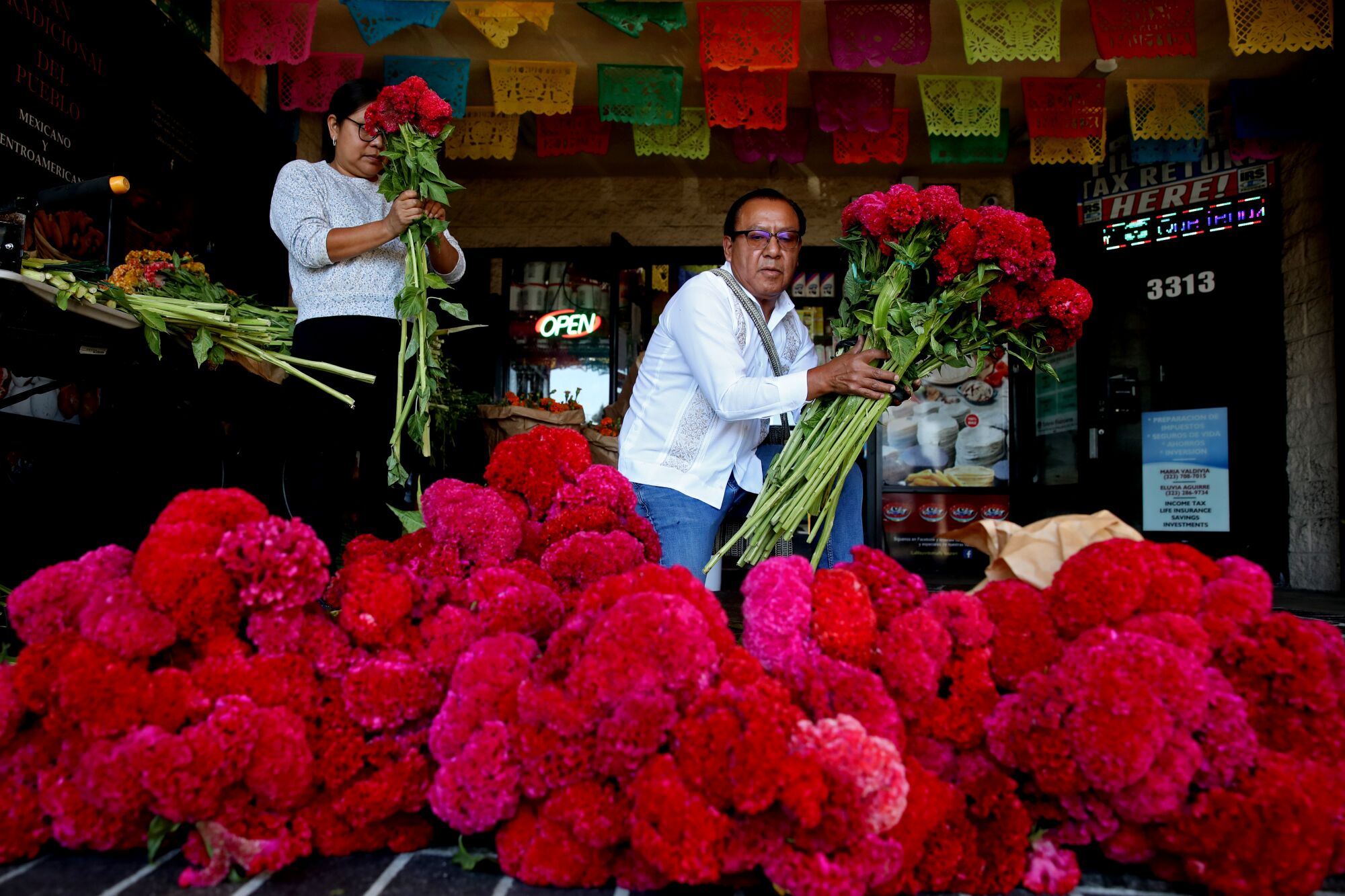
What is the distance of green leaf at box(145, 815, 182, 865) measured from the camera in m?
1.02

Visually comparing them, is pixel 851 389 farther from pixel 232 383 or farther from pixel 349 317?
pixel 232 383

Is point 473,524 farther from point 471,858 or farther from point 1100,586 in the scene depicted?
point 1100,586

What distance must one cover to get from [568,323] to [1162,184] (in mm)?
4559

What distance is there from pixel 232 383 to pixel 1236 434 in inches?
232

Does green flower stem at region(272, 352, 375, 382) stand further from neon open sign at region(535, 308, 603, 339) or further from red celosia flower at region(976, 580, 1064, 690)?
neon open sign at region(535, 308, 603, 339)

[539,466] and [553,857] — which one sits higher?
[539,466]

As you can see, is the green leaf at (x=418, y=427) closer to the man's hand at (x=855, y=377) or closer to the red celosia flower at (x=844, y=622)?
the man's hand at (x=855, y=377)

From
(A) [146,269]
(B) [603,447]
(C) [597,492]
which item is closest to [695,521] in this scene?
(C) [597,492]

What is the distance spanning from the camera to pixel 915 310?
197cm

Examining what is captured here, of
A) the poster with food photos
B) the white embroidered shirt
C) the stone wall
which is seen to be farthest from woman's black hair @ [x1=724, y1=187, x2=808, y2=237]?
the poster with food photos

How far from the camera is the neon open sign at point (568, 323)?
710 centimetres

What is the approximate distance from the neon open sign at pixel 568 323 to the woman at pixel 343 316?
458 cm

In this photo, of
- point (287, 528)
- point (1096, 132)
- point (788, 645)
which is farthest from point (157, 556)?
point (1096, 132)

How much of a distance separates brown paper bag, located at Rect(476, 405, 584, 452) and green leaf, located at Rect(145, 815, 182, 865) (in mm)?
4077
